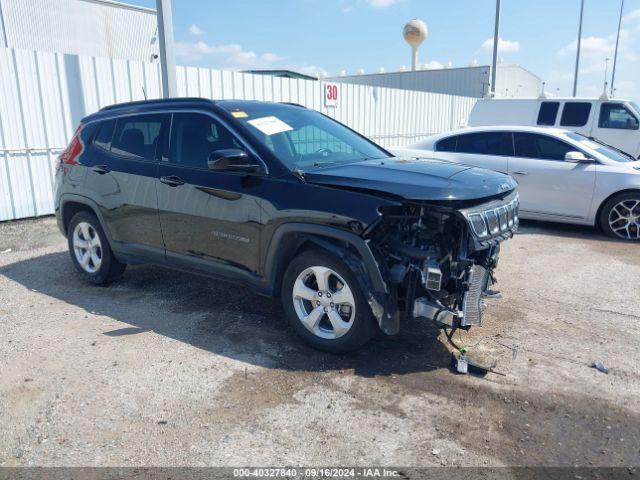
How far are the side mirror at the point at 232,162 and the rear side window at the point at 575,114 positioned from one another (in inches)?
407

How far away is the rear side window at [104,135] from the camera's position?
546 centimetres

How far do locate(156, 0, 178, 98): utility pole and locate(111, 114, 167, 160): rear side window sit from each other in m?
3.83

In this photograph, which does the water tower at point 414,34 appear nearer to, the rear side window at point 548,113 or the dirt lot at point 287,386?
the rear side window at point 548,113

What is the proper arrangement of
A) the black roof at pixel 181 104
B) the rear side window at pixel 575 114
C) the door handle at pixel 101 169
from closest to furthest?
1. the black roof at pixel 181 104
2. the door handle at pixel 101 169
3. the rear side window at pixel 575 114

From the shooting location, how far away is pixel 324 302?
3.93 meters

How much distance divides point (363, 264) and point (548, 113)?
34.3ft

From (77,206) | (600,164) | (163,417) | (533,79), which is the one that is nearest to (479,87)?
(533,79)

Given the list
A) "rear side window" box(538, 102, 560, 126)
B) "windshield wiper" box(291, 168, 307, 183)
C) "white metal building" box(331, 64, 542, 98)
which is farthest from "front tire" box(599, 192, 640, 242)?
"white metal building" box(331, 64, 542, 98)

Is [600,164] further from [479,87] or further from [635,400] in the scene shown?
[479,87]

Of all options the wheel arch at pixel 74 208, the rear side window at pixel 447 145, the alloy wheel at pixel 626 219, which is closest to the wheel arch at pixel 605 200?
the alloy wheel at pixel 626 219

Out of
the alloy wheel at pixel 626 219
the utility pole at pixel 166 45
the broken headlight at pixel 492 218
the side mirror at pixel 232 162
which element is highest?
the utility pole at pixel 166 45

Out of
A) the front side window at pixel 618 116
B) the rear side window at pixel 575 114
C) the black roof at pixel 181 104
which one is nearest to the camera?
the black roof at pixel 181 104

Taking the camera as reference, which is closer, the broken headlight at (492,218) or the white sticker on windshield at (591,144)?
the broken headlight at (492,218)

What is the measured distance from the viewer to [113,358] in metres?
4.05
